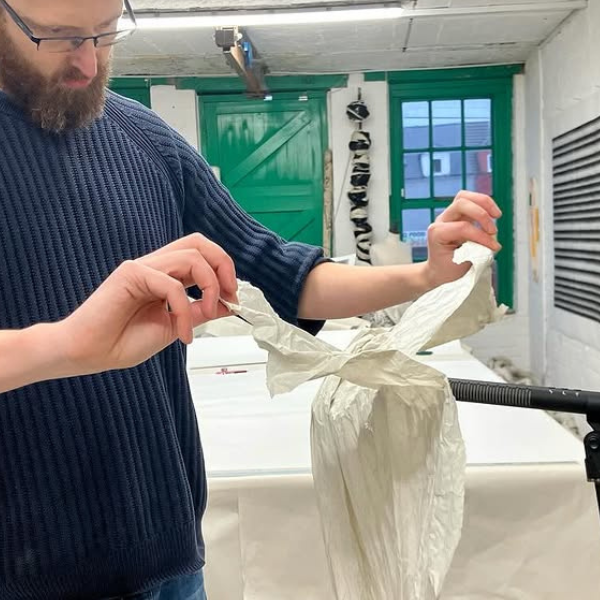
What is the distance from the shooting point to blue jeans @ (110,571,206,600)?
108 centimetres

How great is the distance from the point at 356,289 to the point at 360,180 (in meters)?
3.96

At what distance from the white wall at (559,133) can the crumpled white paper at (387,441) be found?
3.02 m

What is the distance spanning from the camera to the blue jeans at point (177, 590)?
108 centimetres

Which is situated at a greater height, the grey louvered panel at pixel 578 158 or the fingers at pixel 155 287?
the grey louvered panel at pixel 578 158

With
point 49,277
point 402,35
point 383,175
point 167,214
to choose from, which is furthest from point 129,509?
point 383,175

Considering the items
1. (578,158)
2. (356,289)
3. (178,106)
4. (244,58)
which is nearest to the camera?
(356,289)

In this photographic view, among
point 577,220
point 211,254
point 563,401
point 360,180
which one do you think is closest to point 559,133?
point 577,220

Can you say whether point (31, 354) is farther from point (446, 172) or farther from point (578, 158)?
point (446, 172)

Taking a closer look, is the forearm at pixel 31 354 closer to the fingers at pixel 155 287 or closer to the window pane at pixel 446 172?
the fingers at pixel 155 287

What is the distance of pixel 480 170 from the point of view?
17.1 feet

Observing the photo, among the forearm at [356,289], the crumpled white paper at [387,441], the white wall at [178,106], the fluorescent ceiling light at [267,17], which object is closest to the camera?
the crumpled white paper at [387,441]

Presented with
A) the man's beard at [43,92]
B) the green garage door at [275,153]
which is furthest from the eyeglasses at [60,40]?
the green garage door at [275,153]

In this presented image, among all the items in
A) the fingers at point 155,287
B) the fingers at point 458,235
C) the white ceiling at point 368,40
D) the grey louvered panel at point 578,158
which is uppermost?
the white ceiling at point 368,40

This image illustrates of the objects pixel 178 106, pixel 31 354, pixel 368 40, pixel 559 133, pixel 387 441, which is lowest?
pixel 387 441
